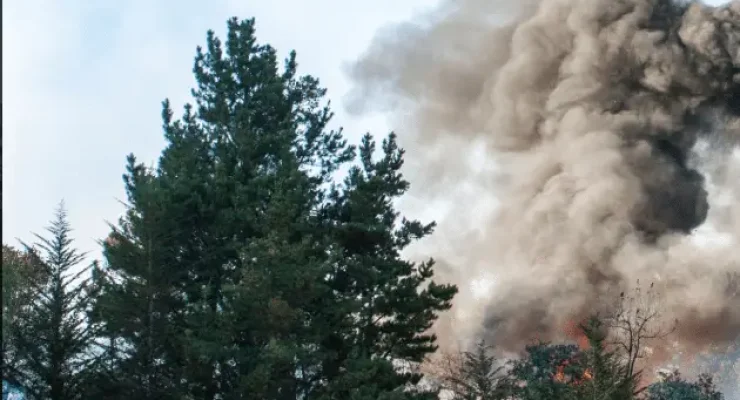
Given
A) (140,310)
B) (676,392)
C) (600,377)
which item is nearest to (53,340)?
(140,310)

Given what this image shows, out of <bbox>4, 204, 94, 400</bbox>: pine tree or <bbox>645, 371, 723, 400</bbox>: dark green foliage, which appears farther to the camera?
<bbox>645, 371, 723, 400</bbox>: dark green foliage

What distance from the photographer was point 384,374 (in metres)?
21.1

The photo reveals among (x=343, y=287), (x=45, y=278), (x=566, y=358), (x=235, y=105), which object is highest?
(x=235, y=105)

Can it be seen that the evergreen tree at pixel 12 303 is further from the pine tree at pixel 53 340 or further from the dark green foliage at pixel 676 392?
the dark green foliage at pixel 676 392

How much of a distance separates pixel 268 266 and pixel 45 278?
6531mm

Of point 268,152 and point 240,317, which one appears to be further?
point 268,152

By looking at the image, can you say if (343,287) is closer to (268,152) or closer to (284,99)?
(268,152)

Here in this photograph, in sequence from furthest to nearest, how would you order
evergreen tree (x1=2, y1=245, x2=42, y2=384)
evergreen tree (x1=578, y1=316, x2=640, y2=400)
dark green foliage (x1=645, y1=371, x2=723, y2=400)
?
dark green foliage (x1=645, y1=371, x2=723, y2=400), evergreen tree (x1=578, y1=316, x2=640, y2=400), evergreen tree (x1=2, y1=245, x2=42, y2=384)

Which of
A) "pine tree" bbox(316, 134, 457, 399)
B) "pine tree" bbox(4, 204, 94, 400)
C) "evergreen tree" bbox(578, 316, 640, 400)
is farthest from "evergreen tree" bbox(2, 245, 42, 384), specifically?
"evergreen tree" bbox(578, 316, 640, 400)

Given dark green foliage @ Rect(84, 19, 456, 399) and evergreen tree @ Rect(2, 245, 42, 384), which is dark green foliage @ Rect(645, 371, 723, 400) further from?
evergreen tree @ Rect(2, 245, 42, 384)

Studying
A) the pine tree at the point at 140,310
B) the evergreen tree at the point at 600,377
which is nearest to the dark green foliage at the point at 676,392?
the evergreen tree at the point at 600,377

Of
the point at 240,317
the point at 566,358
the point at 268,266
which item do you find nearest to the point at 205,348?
the point at 240,317

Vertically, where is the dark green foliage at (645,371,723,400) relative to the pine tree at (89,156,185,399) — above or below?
above

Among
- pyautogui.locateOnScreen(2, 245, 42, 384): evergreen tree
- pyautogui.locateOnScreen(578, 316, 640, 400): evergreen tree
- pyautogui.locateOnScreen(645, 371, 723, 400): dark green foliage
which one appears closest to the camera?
pyautogui.locateOnScreen(2, 245, 42, 384): evergreen tree
